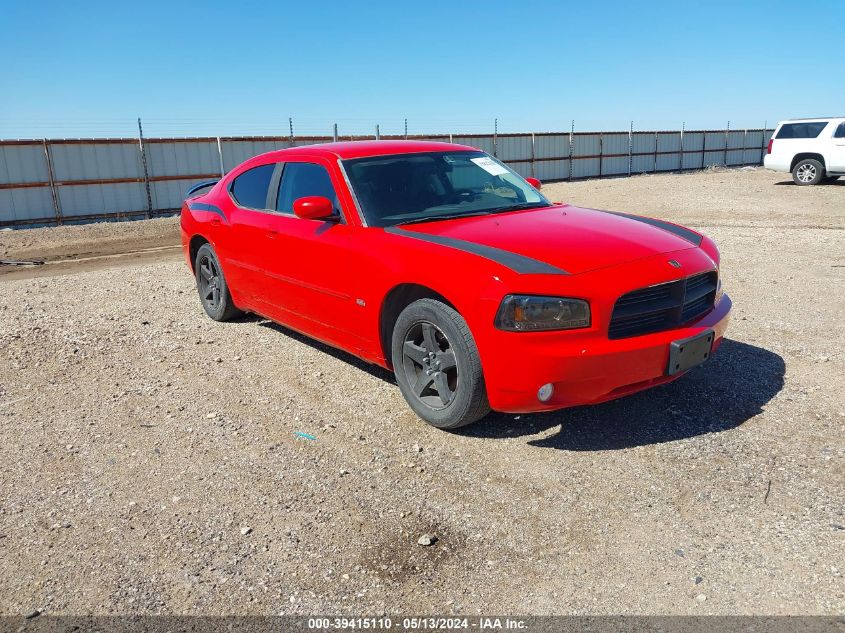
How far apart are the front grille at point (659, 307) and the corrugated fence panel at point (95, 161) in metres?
17.8

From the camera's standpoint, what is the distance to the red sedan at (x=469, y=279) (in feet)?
11.0

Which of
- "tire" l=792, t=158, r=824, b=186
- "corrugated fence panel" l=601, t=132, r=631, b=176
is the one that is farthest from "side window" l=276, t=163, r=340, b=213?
"corrugated fence panel" l=601, t=132, r=631, b=176

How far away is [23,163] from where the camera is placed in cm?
1703

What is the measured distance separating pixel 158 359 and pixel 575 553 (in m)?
3.90

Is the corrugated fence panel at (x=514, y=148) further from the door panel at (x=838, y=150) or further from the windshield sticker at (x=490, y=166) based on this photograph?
the windshield sticker at (x=490, y=166)

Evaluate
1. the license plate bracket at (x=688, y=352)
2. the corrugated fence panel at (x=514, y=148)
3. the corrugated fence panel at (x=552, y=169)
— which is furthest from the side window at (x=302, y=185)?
the corrugated fence panel at (x=552, y=169)

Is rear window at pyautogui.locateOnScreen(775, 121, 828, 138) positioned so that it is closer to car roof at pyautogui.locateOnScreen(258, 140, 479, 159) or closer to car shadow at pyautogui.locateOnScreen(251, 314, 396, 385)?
car roof at pyautogui.locateOnScreen(258, 140, 479, 159)

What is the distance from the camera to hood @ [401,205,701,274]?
358cm

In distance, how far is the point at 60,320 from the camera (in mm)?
6750

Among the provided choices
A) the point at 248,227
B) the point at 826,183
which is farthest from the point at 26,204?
the point at 826,183

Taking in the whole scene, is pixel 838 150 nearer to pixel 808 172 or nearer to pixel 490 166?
pixel 808 172

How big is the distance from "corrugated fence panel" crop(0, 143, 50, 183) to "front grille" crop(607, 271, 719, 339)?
17.8 m

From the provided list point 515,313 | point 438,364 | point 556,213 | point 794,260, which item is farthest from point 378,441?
point 794,260

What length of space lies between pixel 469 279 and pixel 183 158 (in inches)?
714
